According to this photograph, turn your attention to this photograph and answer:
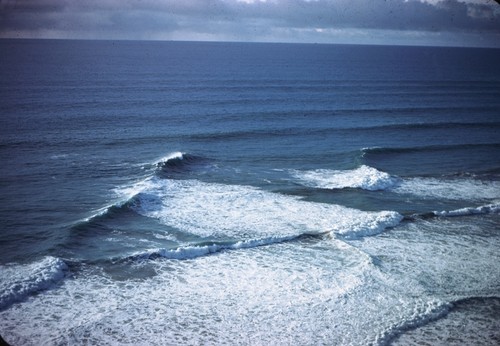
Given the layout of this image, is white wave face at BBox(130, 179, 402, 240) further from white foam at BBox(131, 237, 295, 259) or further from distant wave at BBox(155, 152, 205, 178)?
distant wave at BBox(155, 152, 205, 178)

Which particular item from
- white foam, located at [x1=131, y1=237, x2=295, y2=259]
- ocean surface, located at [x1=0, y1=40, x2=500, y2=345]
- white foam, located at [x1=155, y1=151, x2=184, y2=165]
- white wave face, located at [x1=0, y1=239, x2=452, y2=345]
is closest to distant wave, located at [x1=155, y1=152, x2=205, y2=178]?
white foam, located at [x1=155, y1=151, x2=184, y2=165]

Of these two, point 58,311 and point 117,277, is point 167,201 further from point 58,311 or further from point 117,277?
point 58,311

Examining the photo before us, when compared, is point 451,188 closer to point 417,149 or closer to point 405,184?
point 405,184

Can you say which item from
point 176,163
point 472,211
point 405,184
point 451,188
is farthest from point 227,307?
point 451,188

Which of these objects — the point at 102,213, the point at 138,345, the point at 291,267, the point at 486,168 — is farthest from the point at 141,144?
the point at 486,168

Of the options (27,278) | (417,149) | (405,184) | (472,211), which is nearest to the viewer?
(27,278)
